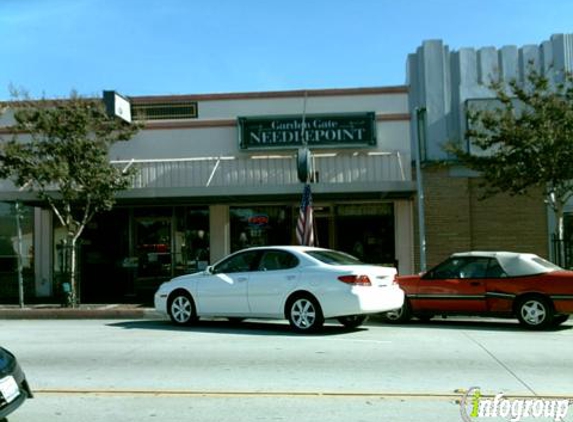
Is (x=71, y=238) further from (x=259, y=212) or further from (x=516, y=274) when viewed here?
(x=516, y=274)

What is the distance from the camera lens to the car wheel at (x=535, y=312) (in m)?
12.2

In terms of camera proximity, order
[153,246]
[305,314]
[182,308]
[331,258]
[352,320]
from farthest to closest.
→ [153,246] < [182,308] < [352,320] < [331,258] < [305,314]

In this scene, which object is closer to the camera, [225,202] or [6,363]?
[6,363]

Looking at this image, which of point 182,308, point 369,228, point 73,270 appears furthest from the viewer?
point 369,228

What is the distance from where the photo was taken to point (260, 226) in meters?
20.1

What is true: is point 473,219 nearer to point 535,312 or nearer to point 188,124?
point 535,312

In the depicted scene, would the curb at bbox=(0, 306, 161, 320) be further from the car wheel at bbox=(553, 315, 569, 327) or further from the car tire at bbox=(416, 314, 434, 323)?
the car wheel at bbox=(553, 315, 569, 327)

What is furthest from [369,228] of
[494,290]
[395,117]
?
[494,290]

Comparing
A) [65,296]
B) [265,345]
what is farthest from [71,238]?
[265,345]

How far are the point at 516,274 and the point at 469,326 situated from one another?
1359 millimetres

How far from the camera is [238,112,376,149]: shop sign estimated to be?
65.8 feet

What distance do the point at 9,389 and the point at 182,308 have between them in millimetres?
8021

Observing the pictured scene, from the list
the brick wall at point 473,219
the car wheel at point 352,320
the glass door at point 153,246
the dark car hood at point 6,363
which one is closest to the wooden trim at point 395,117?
the brick wall at point 473,219

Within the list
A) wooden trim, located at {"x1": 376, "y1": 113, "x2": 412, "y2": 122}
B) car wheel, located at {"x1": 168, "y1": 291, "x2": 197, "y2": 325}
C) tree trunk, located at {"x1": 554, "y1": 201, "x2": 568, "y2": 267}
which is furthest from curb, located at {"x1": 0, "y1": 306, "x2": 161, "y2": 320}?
tree trunk, located at {"x1": 554, "y1": 201, "x2": 568, "y2": 267}
